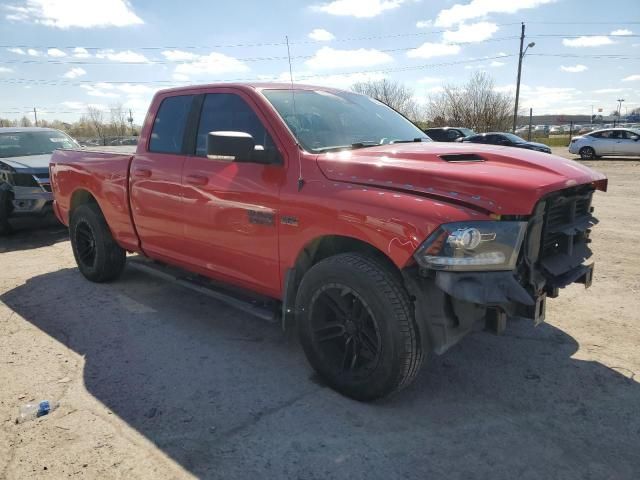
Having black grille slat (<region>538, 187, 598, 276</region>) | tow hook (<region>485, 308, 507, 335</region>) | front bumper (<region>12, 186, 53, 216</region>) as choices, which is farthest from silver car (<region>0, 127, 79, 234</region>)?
black grille slat (<region>538, 187, 598, 276</region>)

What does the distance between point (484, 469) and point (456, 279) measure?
0.93 m

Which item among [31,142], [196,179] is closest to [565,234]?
[196,179]

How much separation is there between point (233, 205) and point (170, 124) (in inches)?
50.9

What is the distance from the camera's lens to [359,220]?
113 inches

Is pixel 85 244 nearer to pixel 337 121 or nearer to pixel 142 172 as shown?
pixel 142 172

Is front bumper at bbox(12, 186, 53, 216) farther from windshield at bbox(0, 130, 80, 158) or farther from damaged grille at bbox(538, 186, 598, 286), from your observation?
damaged grille at bbox(538, 186, 598, 286)

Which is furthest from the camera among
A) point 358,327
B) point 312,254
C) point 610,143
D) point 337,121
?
point 610,143

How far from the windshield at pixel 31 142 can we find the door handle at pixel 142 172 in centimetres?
582

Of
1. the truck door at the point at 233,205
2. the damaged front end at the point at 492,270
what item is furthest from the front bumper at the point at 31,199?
the damaged front end at the point at 492,270

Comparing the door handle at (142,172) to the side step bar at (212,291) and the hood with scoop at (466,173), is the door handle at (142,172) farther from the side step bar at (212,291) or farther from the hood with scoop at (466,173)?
the hood with scoop at (466,173)

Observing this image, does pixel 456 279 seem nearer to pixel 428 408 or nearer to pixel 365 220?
pixel 365 220

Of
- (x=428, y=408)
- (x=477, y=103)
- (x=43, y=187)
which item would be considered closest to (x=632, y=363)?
(x=428, y=408)

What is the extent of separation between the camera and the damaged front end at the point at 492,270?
2.56m

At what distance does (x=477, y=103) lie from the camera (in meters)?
39.3
